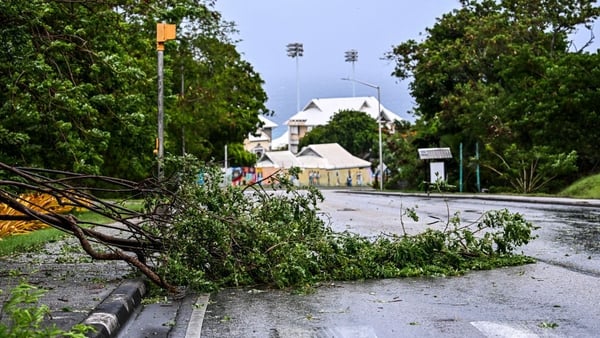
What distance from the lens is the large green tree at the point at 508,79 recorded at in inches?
1522

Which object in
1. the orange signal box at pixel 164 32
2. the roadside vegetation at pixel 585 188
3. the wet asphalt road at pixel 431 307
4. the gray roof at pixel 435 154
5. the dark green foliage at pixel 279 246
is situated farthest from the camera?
the gray roof at pixel 435 154

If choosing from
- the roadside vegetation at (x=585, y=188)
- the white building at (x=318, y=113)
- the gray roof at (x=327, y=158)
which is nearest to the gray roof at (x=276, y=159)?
the gray roof at (x=327, y=158)

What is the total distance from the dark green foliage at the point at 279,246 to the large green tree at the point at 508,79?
28587 millimetres

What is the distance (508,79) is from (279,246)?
35.6 meters

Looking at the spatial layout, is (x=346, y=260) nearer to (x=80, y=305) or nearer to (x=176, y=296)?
(x=176, y=296)

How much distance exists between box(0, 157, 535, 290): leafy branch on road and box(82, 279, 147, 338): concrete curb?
28 cm

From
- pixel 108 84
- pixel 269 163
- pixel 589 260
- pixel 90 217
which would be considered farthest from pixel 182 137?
pixel 269 163

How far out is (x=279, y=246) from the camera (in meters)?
9.78

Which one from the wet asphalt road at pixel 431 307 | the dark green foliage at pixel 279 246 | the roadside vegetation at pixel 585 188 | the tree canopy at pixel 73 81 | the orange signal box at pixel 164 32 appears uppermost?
the orange signal box at pixel 164 32

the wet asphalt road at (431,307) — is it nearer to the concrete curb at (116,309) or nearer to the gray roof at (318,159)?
the concrete curb at (116,309)

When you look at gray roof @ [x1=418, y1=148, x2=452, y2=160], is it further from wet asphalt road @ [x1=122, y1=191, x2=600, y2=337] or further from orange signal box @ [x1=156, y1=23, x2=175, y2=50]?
wet asphalt road @ [x1=122, y1=191, x2=600, y2=337]

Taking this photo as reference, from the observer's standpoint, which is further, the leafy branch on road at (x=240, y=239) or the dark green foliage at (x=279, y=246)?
the dark green foliage at (x=279, y=246)

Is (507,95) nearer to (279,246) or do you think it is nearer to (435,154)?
(435,154)

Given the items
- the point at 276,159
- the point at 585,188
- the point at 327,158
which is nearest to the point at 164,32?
the point at 585,188
